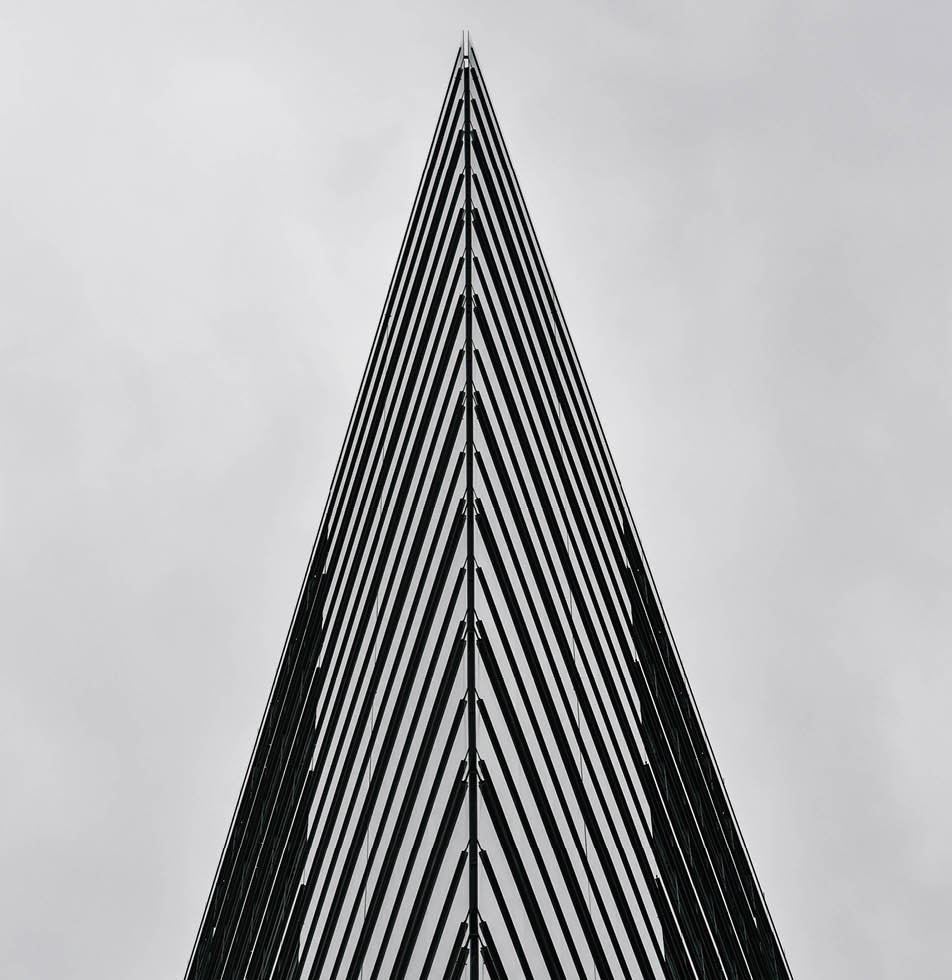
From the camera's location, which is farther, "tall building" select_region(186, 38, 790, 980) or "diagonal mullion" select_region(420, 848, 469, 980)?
"tall building" select_region(186, 38, 790, 980)

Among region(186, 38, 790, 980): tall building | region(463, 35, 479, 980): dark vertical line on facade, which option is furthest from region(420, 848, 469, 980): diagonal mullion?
region(463, 35, 479, 980): dark vertical line on facade

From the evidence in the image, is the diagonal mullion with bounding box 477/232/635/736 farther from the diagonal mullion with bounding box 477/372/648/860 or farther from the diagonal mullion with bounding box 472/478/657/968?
the diagonal mullion with bounding box 472/478/657/968

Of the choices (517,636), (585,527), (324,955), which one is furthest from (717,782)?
(517,636)

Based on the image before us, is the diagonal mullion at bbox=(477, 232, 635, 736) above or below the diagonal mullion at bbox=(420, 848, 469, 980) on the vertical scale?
above

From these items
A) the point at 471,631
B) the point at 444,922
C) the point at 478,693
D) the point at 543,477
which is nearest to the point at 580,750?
the point at 478,693

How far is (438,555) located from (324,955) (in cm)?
876

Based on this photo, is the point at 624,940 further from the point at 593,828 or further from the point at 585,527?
the point at 585,527

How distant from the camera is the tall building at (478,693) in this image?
784 inches

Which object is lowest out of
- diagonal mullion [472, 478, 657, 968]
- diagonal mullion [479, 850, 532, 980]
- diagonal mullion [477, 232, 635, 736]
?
diagonal mullion [479, 850, 532, 980]

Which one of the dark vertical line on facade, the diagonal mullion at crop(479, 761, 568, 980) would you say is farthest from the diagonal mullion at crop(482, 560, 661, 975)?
the diagonal mullion at crop(479, 761, 568, 980)

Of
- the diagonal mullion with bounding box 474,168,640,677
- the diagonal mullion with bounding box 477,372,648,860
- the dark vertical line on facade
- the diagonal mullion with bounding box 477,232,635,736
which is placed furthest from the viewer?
the diagonal mullion with bounding box 474,168,640,677

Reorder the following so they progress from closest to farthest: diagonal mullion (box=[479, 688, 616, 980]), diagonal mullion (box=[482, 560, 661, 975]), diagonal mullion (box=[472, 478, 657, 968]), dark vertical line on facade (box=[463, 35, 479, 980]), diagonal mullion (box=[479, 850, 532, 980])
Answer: dark vertical line on facade (box=[463, 35, 479, 980])
diagonal mullion (box=[479, 850, 532, 980])
diagonal mullion (box=[479, 688, 616, 980])
diagonal mullion (box=[482, 560, 661, 975])
diagonal mullion (box=[472, 478, 657, 968])

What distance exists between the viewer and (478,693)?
19891 millimetres

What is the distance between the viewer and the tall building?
65.4 feet
